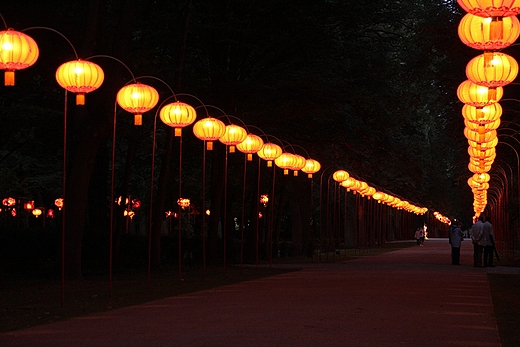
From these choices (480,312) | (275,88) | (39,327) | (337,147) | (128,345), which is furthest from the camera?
(337,147)

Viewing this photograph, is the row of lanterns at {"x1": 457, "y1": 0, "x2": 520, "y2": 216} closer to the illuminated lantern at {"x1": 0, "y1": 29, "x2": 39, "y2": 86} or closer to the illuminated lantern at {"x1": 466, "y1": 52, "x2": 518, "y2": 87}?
the illuminated lantern at {"x1": 466, "y1": 52, "x2": 518, "y2": 87}

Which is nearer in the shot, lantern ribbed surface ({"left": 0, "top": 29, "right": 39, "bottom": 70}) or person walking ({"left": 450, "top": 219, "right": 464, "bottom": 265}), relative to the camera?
lantern ribbed surface ({"left": 0, "top": 29, "right": 39, "bottom": 70})

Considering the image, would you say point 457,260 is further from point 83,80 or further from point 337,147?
point 83,80

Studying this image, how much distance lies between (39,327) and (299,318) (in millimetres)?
3719

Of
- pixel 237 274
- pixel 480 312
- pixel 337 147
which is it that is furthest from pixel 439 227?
pixel 480 312

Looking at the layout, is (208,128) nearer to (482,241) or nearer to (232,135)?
(232,135)

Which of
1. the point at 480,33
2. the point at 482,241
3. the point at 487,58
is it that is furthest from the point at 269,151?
the point at 480,33

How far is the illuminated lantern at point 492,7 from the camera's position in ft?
48.5

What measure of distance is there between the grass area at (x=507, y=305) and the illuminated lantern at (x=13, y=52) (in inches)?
357

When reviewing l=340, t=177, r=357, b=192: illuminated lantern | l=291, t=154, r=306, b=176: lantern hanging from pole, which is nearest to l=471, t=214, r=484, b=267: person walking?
l=291, t=154, r=306, b=176: lantern hanging from pole

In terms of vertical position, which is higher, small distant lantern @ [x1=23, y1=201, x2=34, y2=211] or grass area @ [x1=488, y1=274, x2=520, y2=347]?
small distant lantern @ [x1=23, y1=201, x2=34, y2=211]

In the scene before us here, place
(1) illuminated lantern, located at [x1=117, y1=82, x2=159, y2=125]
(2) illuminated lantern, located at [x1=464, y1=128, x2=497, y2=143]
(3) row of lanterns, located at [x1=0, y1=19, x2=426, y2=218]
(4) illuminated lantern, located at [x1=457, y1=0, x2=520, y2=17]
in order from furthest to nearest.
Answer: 1. (2) illuminated lantern, located at [x1=464, y1=128, x2=497, y2=143]
2. (1) illuminated lantern, located at [x1=117, y1=82, x2=159, y2=125]
3. (3) row of lanterns, located at [x1=0, y1=19, x2=426, y2=218]
4. (4) illuminated lantern, located at [x1=457, y1=0, x2=520, y2=17]

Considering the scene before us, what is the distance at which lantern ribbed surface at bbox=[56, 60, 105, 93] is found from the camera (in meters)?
19.8

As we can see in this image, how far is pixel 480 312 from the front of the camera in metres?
16.2
